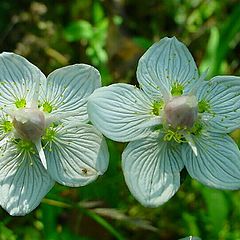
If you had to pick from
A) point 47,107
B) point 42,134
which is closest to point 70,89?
point 47,107

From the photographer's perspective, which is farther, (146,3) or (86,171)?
(146,3)

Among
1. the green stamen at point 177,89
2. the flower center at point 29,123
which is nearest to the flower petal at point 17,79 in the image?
the flower center at point 29,123

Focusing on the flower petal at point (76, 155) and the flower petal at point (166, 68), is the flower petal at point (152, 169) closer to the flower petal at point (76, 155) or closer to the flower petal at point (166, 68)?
the flower petal at point (76, 155)

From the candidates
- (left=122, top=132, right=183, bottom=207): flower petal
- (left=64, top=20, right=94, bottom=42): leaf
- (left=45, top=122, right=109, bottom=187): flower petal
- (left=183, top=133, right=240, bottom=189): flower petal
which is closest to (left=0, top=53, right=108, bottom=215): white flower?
(left=45, top=122, right=109, bottom=187): flower petal

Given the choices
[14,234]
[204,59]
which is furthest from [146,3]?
[14,234]

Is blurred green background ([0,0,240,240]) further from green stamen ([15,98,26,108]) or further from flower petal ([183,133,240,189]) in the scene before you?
green stamen ([15,98,26,108])

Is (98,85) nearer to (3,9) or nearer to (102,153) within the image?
(102,153)
